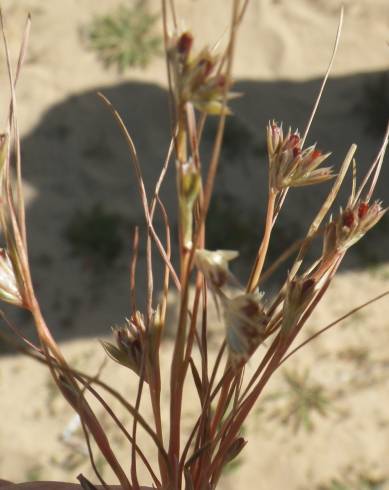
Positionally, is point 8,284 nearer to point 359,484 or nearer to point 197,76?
point 197,76

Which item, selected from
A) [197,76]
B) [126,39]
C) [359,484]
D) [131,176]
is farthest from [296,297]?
[126,39]

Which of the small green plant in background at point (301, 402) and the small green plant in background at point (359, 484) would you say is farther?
the small green plant in background at point (301, 402)

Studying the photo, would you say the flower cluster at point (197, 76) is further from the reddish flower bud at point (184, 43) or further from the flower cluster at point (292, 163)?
the flower cluster at point (292, 163)

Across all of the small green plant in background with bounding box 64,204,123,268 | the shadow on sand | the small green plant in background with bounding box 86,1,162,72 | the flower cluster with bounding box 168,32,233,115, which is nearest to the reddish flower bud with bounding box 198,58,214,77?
the flower cluster with bounding box 168,32,233,115

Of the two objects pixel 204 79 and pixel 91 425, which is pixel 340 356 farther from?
pixel 204 79

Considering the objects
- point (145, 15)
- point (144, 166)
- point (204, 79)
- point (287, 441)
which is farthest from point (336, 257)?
point (145, 15)

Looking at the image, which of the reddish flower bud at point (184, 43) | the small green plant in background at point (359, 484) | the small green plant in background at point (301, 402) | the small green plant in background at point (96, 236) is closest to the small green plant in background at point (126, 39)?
the small green plant in background at point (96, 236)
